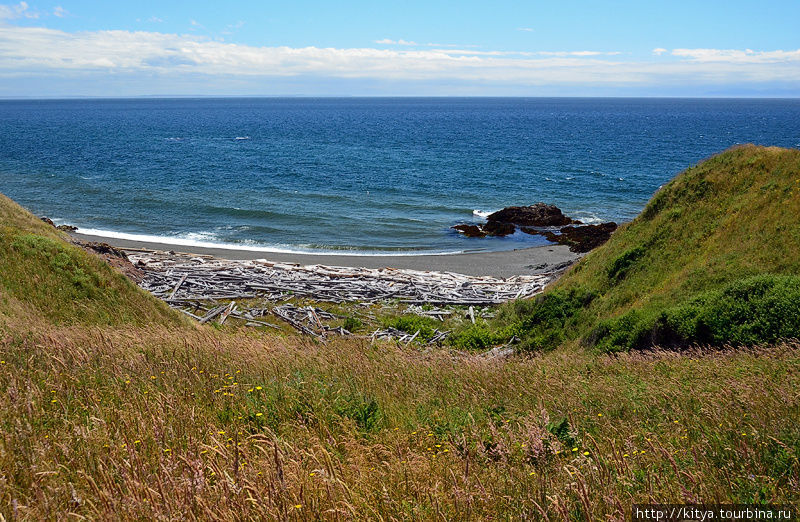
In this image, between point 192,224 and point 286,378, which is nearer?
point 286,378

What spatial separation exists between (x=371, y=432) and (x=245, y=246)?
3721 cm

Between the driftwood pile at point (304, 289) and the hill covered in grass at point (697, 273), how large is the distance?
4.46 m

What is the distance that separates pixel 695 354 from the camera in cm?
1170

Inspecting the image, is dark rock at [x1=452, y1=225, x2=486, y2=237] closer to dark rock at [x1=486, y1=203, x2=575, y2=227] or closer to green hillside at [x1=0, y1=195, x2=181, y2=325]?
dark rock at [x1=486, y1=203, x2=575, y2=227]

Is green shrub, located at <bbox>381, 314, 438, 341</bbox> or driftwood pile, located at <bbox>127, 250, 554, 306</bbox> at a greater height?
driftwood pile, located at <bbox>127, 250, 554, 306</bbox>

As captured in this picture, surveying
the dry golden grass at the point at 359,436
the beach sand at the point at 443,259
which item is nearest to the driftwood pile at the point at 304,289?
the beach sand at the point at 443,259

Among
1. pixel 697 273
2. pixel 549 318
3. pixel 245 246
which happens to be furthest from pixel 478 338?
pixel 245 246

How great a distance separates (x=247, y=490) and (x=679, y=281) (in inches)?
647

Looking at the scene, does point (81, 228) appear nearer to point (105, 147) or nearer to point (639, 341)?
point (639, 341)

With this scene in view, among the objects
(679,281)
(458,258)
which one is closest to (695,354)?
(679,281)

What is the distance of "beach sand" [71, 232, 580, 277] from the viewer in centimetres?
3594

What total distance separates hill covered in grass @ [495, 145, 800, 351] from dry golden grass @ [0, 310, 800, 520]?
4816 mm

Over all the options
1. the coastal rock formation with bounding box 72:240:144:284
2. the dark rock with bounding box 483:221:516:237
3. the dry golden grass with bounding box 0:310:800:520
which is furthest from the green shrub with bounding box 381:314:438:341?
the dark rock with bounding box 483:221:516:237

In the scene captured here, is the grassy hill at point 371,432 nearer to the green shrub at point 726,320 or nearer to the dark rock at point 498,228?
the green shrub at point 726,320
